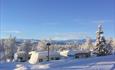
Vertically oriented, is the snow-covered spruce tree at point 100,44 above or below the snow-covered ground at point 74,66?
above

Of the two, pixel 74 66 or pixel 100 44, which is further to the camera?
pixel 100 44

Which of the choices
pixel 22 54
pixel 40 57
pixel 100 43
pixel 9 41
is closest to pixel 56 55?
pixel 40 57

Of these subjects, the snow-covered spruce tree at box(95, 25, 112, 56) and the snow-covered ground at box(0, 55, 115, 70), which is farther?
the snow-covered spruce tree at box(95, 25, 112, 56)

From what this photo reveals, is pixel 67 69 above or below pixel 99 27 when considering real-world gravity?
below

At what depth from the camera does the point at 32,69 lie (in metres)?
13.9

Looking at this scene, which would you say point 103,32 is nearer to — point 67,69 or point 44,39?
point 67,69

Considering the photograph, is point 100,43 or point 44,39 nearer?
point 100,43

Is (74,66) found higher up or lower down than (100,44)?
lower down

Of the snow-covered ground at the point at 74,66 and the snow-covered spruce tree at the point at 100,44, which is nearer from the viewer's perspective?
the snow-covered ground at the point at 74,66

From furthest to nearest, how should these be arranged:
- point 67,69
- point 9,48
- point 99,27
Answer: point 9,48 → point 99,27 → point 67,69

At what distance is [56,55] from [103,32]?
8.00 m

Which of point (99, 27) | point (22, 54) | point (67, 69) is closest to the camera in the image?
point (67, 69)

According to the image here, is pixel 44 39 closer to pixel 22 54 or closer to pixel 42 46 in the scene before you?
pixel 42 46

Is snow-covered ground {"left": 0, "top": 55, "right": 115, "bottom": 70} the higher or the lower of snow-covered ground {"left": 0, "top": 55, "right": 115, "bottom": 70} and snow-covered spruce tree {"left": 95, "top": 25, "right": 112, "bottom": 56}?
the lower
